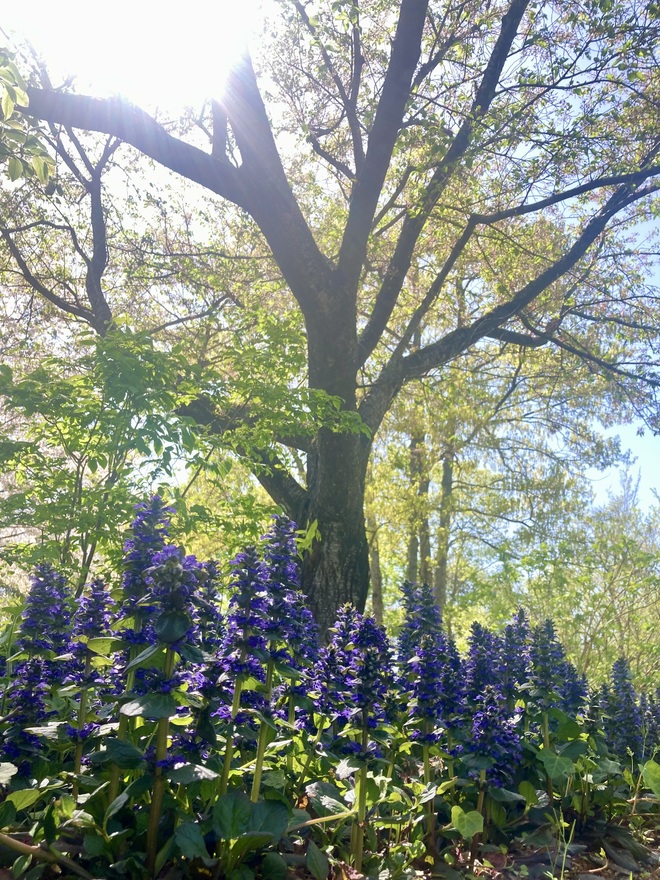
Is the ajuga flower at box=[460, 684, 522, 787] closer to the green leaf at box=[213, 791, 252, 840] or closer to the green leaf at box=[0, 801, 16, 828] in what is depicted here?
the green leaf at box=[213, 791, 252, 840]

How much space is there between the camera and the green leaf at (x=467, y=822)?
2488 millimetres

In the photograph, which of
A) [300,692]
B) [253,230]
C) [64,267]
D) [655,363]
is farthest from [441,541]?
[300,692]

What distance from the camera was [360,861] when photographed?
2.39m

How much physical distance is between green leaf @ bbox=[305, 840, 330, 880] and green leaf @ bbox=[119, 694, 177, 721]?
72cm

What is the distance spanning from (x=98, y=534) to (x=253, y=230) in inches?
328

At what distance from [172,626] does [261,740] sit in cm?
67

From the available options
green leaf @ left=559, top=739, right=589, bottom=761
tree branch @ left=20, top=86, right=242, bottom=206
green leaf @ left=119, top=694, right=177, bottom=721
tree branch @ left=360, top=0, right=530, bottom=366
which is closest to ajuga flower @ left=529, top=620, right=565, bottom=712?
green leaf @ left=559, top=739, right=589, bottom=761

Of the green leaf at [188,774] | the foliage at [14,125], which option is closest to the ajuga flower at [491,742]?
the green leaf at [188,774]

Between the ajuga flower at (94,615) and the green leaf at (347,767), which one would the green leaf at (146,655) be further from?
the green leaf at (347,767)

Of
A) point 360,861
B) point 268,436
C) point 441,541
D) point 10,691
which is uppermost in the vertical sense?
point 441,541

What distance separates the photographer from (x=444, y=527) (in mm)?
17547

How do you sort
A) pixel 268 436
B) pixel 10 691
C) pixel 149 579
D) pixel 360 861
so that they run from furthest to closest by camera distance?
pixel 268 436 < pixel 10 691 < pixel 360 861 < pixel 149 579

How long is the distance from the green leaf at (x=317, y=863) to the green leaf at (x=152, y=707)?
718mm

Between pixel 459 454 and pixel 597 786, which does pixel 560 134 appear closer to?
pixel 597 786
